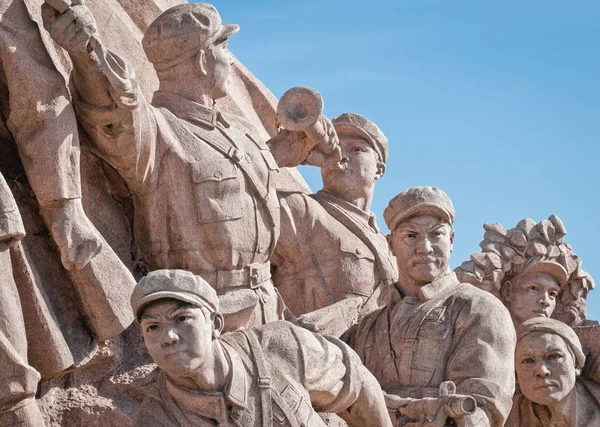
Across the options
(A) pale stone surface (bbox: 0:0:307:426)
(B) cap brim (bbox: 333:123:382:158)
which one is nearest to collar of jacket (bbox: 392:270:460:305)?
(A) pale stone surface (bbox: 0:0:307:426)

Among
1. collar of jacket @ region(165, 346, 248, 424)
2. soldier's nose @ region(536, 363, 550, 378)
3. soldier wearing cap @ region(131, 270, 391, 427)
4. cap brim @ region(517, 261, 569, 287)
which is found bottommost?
collar of jacket @ region(165, 346, 248, 424)

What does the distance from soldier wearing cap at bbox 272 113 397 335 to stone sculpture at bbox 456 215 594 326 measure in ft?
2.13

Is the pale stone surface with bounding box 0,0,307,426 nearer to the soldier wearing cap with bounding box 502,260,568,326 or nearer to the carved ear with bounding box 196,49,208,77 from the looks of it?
the carved ear with bounding box 196,49,208,77

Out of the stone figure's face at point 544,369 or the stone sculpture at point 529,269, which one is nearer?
the stone figure's face at point 544,369

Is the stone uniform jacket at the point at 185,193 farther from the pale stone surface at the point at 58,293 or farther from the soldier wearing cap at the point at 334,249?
the soldier wearing cap at the point at 334,249

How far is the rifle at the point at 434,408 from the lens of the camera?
12.5m

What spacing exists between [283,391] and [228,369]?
34cm

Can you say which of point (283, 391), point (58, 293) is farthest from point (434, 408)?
point (58, 293)

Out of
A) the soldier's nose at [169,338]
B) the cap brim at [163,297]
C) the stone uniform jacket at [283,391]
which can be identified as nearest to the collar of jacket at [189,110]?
the stone uniform jacket at [283,391]

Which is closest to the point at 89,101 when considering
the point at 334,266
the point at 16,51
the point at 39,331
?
the point at 16,51

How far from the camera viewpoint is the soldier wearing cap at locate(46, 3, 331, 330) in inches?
508

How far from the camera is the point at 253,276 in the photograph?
13.4 m

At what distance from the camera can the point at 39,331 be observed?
12.5 metres

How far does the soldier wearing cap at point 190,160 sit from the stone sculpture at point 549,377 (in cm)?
166
